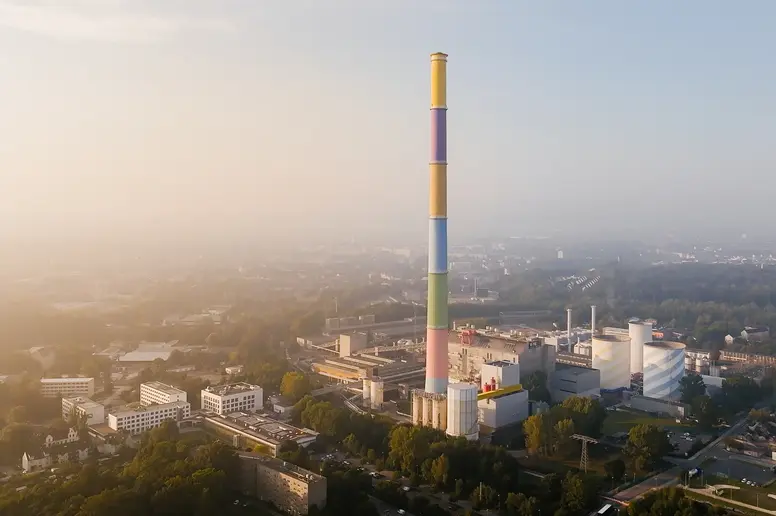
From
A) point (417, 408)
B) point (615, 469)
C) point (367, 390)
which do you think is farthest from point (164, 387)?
point (615, 469)

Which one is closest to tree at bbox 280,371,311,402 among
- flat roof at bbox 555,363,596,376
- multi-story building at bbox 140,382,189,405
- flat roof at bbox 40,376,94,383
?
multi-story building at bbox 140,382,189,405

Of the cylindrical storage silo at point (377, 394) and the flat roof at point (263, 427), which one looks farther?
the cylindrical storage silo at point (377, 394)

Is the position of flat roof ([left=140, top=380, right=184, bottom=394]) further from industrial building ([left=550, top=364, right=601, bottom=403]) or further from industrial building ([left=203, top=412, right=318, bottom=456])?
industrial building ([left=550, top=364, right=601, bottom=403])

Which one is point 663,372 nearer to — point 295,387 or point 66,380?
point 295,387

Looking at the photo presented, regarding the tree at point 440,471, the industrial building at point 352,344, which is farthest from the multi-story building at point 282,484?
the industrial building at point 352,344

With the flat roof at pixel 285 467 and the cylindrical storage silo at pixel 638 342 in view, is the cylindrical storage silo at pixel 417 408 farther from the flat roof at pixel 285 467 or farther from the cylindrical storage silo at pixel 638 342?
the cylindrical storage silo at pixel 638 342

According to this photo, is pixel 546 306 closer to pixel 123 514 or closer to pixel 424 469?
pixel 424 469

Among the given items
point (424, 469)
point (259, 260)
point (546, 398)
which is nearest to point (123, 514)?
point (424, 469)
